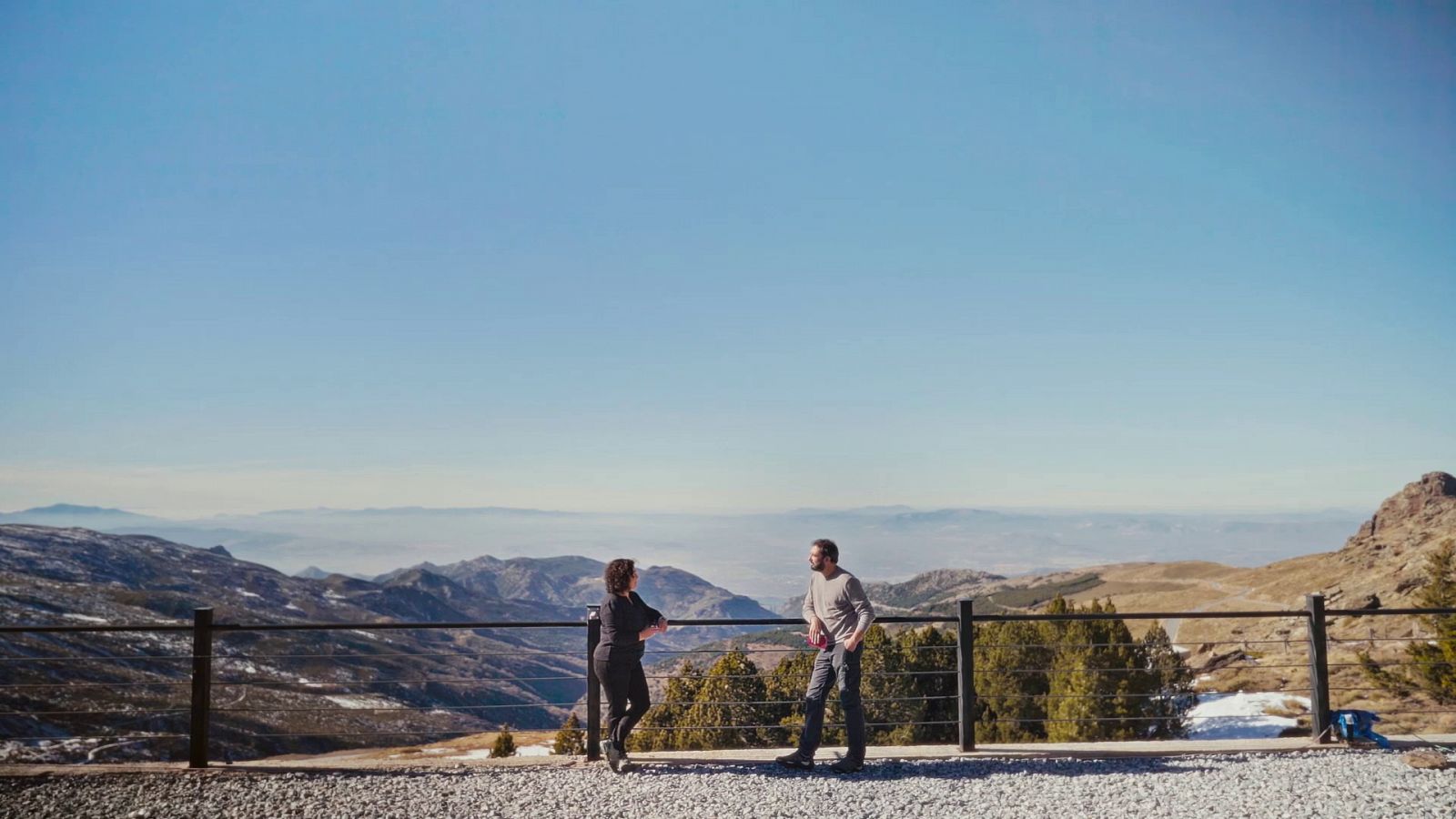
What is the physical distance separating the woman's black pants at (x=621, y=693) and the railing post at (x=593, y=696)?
0.29 metres

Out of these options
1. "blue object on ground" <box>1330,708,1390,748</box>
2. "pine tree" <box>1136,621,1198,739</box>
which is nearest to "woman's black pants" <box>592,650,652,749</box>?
"blue object on ground" <box>1330,708,1390,748</box>

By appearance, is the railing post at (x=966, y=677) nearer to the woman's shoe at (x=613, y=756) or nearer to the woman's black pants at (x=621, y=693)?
the woman's black pants at (x=621, y=693)

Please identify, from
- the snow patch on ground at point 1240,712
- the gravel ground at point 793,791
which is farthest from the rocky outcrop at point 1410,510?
the gravel ground at point 793,791

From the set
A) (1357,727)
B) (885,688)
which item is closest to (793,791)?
(1357,727)

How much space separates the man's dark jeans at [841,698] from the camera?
795 centimetres

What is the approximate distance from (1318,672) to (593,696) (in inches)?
272

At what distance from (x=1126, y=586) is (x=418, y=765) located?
19948cm

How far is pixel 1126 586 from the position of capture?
186875 millimetres

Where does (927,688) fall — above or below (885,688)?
below

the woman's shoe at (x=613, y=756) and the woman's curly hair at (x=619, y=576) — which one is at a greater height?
the woman's curly hair at (x=619, y=576)

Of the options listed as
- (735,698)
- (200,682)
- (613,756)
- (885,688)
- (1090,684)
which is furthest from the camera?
(735,698)

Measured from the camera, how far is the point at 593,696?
859cm

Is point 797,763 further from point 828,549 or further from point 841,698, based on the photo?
point 828,549

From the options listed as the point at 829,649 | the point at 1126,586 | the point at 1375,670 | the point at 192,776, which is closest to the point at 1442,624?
the point at 1375,670
